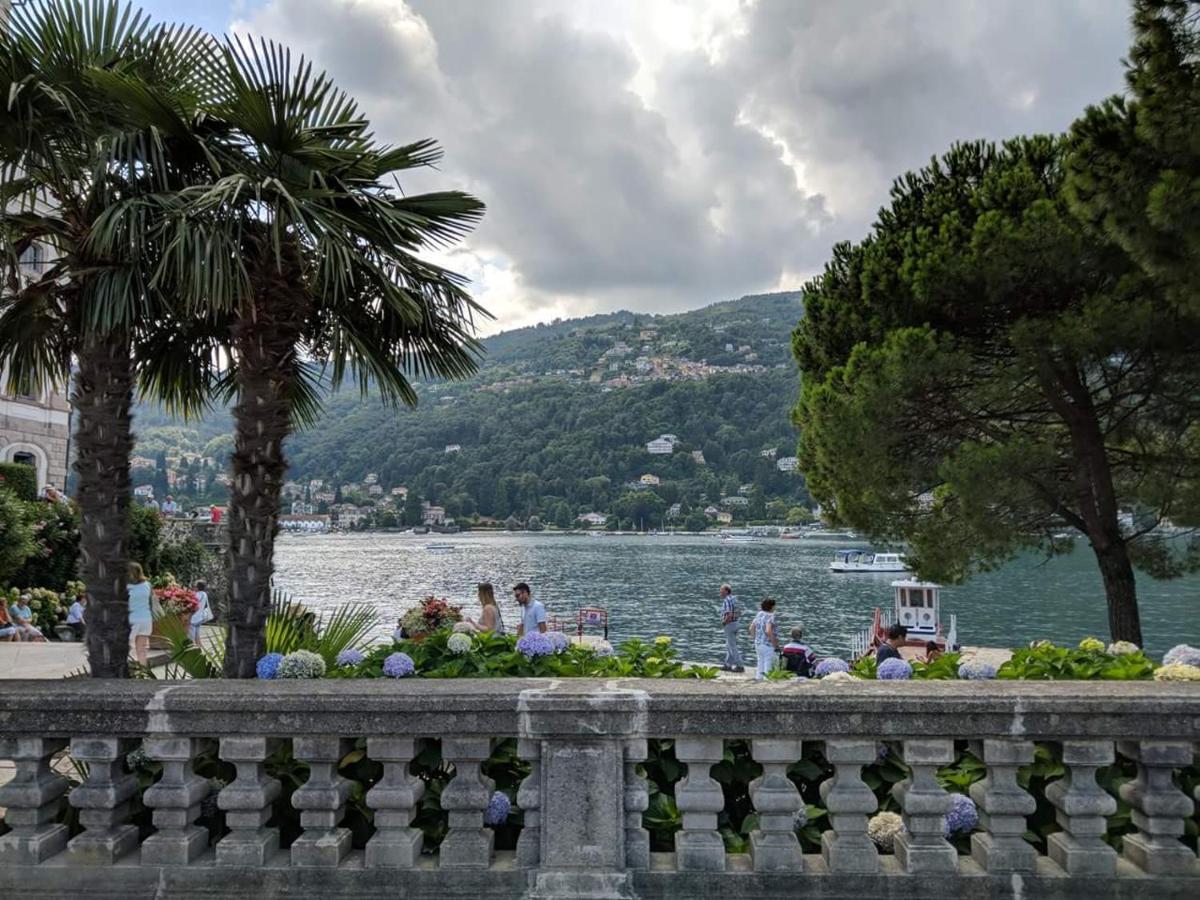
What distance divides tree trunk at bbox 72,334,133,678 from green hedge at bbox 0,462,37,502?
1937cm

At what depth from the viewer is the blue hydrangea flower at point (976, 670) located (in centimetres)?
353

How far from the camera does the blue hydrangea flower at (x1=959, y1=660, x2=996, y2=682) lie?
353 cm

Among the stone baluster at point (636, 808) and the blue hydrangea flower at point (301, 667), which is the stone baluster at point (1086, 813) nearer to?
the stone baluster at point (636, 808)

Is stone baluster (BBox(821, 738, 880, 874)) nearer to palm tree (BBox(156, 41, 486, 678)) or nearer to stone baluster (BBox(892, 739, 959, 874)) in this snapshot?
stone baluster (BBox(892, 739, 959, 874))

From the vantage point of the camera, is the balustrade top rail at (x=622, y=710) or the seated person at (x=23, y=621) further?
the seated person at (x=23, y=621)

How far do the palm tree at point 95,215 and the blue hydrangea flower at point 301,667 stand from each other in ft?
6.40

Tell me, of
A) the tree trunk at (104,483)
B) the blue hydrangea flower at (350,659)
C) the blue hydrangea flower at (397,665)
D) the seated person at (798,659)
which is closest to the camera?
the blue hydrangea flower at (397,665)

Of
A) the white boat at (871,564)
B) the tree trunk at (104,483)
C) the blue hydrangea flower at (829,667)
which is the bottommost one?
the white boat at (871,564)

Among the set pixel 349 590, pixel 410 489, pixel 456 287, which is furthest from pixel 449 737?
pixel 410 489

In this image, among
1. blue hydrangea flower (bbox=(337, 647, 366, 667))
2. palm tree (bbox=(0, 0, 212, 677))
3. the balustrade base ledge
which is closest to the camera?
the balustrade base ledge

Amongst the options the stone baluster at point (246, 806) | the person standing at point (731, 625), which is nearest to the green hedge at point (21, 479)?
the person standing at point (731, 625)

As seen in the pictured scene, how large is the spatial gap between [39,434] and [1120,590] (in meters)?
32.6

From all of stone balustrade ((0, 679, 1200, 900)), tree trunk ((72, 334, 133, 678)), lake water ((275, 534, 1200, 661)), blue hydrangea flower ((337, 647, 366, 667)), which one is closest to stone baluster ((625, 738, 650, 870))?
stone balustrade ((0, 679, 1200, 900))

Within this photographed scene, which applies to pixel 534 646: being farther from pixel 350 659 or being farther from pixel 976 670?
pixel 976 670
